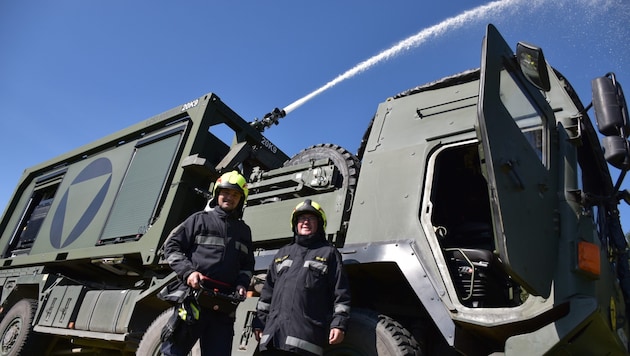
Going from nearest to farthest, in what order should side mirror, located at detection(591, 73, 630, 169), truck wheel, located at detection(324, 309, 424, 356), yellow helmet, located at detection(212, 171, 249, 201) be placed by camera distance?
side mirror, located at detection(591, 73, 630, 169) < truck wheel, located at detection(324, 309, 424, 356) < yellow helmet, located at detection(212, 171, 249, 201)

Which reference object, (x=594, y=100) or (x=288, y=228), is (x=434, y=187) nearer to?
(x=594, y=100)

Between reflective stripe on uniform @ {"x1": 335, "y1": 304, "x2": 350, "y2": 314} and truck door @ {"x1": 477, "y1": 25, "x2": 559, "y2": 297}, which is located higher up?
truck door @ {"x1": 477, "y1": 25, "x2": 559, "y2": 297}

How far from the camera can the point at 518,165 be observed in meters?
2.53

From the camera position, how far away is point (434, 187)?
3.22 metres

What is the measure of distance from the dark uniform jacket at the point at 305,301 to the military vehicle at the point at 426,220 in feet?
0.69

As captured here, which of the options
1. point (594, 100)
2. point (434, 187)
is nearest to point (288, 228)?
point (434, 187)

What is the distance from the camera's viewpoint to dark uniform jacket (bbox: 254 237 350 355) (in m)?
2.84

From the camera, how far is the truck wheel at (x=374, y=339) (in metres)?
2.83

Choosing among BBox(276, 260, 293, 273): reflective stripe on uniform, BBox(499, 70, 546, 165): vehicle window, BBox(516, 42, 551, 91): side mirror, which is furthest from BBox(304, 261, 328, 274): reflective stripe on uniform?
BBox(516, 42, 551, 91): side mirror

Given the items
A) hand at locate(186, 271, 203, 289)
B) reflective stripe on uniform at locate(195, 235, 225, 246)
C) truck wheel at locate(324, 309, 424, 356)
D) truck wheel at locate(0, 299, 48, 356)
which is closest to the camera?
truck wheel at locate(324, 309, 424, 356)

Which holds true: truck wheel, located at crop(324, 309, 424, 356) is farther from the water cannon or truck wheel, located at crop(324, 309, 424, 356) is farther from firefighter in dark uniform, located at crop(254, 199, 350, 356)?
the water cannon

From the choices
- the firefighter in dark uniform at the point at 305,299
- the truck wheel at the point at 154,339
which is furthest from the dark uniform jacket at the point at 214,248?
the truck wheel at the point at 154,339

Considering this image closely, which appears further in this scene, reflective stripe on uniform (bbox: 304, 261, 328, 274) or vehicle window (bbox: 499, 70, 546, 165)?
reflective stripe on uniform (bbox: 304, 261, 328, 274)

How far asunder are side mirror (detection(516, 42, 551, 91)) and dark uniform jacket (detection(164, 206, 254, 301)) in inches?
86.4
